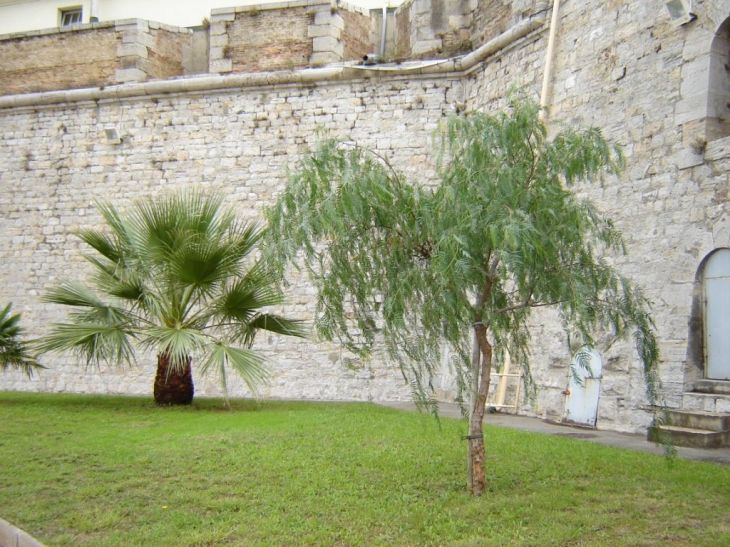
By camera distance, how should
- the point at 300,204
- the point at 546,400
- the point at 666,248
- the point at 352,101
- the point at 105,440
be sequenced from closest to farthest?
the point at 300,204
the point at 105,440
the point at 666,248
the point at 546,400
the point at 352,101

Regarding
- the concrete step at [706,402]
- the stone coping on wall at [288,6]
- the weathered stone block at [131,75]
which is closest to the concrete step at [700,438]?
the concrete step at [706,402]

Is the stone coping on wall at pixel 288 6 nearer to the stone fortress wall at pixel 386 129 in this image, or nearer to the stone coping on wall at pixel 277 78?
the stone fortress wall at pixel 386 129

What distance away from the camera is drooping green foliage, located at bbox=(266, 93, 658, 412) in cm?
447

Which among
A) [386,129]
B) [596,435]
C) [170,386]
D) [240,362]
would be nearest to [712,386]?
[596,435]

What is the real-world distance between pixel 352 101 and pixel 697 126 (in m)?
5.61

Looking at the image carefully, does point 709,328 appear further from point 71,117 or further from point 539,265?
point 71,117

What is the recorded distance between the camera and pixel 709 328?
7.03 meters

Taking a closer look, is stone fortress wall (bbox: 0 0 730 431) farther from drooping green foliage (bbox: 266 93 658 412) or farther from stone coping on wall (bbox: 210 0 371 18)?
drooping green foliage (bbox: 266 93 658 412)

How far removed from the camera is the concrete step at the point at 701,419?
6320 millimetres

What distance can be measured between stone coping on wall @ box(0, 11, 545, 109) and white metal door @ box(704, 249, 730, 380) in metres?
4.12

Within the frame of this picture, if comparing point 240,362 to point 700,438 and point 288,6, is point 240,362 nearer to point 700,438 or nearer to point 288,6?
point 700,438

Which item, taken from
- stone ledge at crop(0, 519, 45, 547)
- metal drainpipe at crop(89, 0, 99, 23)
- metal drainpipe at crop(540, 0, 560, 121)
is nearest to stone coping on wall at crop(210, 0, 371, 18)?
metal drainpipe at crop(540, 0, 560, 121)

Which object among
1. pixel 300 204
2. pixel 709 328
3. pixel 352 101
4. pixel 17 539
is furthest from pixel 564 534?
pixel 352 101

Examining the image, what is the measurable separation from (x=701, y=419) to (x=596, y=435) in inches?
46.1
